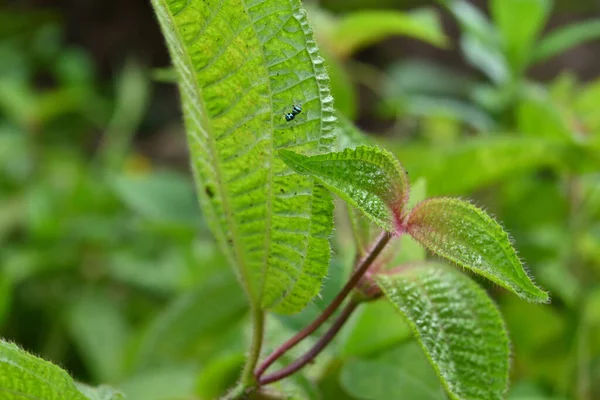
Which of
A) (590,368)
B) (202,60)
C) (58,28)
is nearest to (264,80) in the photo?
(202,60)

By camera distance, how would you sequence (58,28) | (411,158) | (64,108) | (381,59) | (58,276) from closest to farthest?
(411,158) → (58,276) → (64,108) → (381,59) → (58,28)

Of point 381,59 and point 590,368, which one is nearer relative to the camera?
point 590,368

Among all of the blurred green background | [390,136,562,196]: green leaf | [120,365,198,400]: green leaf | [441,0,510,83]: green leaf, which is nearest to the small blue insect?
the blurred green background

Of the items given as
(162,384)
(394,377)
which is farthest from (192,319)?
(394,377)

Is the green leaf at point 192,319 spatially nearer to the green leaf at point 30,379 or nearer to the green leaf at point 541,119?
the green leaf at point 541,119

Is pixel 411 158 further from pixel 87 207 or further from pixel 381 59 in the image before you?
pixel 381 59

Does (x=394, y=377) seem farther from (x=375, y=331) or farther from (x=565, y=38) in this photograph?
(x=565, y=38)
